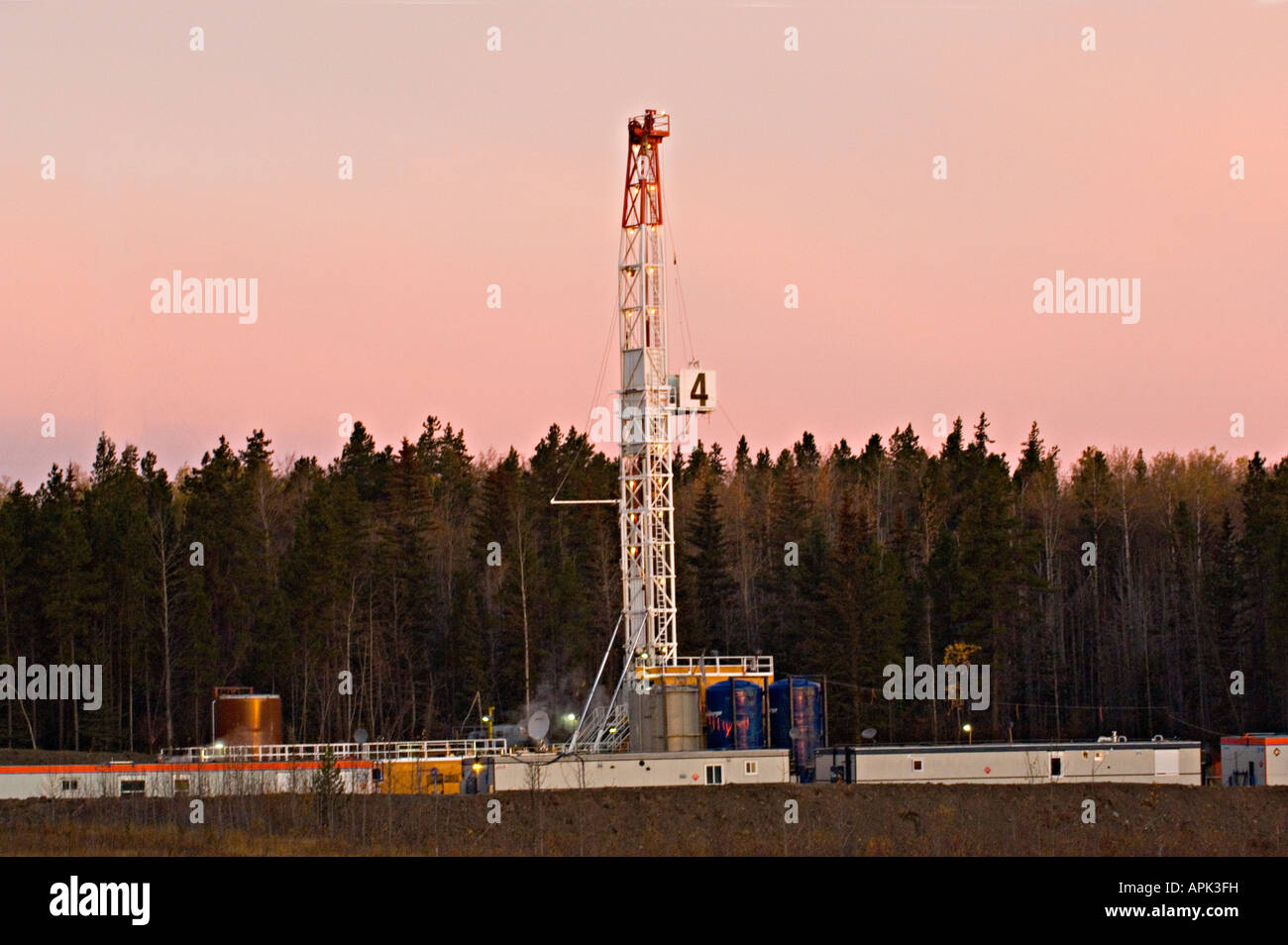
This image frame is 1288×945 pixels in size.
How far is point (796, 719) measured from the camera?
47.4 meters

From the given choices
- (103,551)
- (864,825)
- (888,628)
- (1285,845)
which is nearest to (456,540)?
(103,551)

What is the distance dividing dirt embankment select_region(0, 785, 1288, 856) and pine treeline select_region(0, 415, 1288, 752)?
72.0 feet

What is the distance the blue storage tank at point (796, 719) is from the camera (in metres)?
47.1

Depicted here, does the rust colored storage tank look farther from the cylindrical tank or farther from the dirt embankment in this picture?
the cylindrical tank

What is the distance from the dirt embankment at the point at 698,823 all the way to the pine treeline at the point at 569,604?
72.0 feet

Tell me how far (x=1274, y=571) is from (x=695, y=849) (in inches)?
1765
